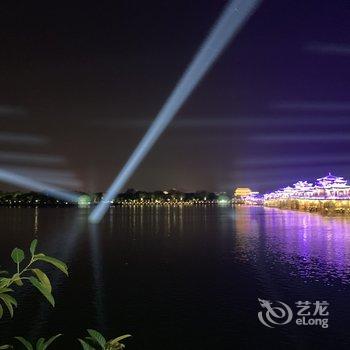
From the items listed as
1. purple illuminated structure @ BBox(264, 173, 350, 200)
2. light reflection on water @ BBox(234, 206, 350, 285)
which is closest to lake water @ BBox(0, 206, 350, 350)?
light reflection on water @ BBox(234, 206, 350, 285)

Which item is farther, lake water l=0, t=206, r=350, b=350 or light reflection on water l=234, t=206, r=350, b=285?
light reflection on water l=234, t=206, r=350, b=285

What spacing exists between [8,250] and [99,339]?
45563 millimetres

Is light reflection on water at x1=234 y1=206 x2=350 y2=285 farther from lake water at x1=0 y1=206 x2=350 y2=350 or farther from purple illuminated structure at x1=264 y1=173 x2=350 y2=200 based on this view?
purple illuminated structure at x1=264 y1=173 x2=350 y2=200

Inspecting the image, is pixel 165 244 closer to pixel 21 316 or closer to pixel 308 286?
pixel 308 286

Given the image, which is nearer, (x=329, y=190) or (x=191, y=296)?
(x=191, y=296)

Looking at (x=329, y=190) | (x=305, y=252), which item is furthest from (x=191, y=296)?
(x=329, y=190)

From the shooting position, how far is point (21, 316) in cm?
2014

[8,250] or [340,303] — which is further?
[8,250]

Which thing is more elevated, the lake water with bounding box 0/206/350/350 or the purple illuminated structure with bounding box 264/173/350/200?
the purple illuminated structure with bounding box 264/173/350/200

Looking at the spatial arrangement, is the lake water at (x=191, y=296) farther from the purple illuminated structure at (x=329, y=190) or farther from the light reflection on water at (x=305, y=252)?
the purple illuminated structure at (x=329, y=190)

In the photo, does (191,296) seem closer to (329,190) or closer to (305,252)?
(305,252)

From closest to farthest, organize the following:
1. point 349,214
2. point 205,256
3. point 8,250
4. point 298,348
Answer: point 298,348
point 205,256
point 8,250
point 349,214

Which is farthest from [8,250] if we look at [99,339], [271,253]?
[99,339]

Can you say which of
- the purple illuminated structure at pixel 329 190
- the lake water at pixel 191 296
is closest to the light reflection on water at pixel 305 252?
the lake water at pixel 191 296
